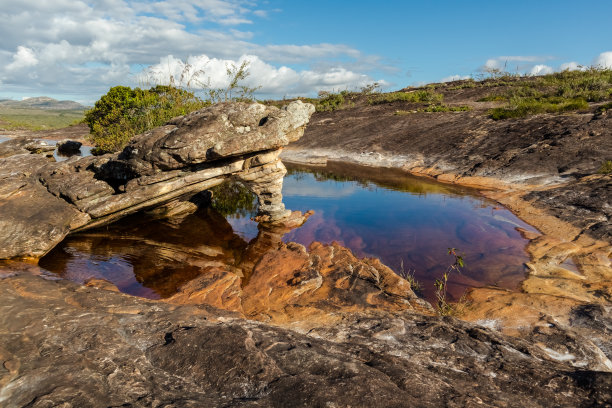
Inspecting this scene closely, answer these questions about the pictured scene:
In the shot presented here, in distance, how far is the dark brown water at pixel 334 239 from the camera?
1081 cm

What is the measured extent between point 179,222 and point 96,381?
11910mm

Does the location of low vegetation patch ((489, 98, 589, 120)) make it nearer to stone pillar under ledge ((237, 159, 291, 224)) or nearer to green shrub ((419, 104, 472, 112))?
green shrub ((419, 104, 472, 112))

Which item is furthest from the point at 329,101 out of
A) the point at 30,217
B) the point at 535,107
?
the point at 30,217

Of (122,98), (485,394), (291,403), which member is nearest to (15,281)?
(291,403)

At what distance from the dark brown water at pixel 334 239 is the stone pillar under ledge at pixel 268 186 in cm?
91

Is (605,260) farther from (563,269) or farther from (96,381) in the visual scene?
(96,381)

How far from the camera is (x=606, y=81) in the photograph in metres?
32.8

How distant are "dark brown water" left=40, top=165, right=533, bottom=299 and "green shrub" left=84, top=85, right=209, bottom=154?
10872 mm

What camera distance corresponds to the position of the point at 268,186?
15719mm

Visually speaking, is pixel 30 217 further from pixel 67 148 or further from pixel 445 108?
pixel 445 108

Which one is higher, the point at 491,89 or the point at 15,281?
the point at 491,89

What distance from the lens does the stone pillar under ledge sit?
15.2 m

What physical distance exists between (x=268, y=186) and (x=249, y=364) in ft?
37.1

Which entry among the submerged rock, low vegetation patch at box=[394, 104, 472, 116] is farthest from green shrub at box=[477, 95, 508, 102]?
the submerged rock
